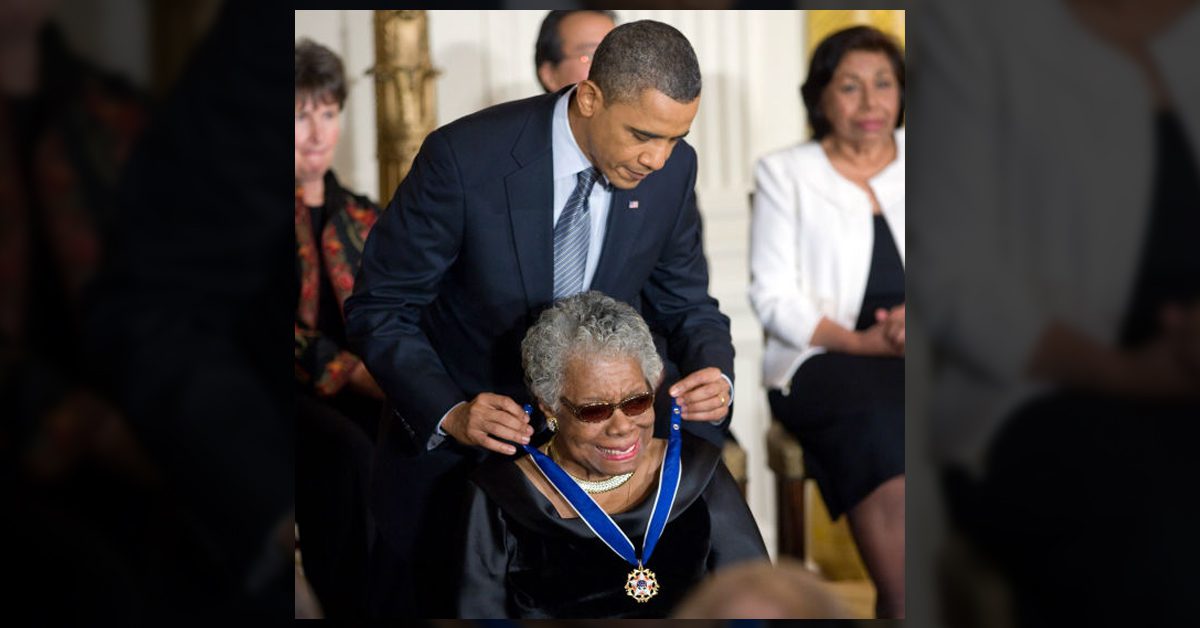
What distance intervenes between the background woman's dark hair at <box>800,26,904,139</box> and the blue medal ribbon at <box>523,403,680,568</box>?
24.1 inches

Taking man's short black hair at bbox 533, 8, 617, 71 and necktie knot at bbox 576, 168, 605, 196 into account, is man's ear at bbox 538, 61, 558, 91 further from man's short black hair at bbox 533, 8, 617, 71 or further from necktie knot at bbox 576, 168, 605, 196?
necktie knot at bbox 576, 168, 605, 196

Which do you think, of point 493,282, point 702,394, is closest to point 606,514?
point 702,394

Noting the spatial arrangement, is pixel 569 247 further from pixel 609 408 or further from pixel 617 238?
pixel 609 408

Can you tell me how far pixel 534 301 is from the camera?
239cm

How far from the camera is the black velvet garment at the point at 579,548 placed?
2.31 meters

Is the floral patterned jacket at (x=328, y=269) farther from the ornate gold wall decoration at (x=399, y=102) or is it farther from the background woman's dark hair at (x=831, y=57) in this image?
the background woman's dark hair at (x=831, y=57)

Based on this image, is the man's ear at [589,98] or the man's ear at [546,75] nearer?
the man's ear at [589,98]

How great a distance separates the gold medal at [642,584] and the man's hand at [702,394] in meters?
0.27
